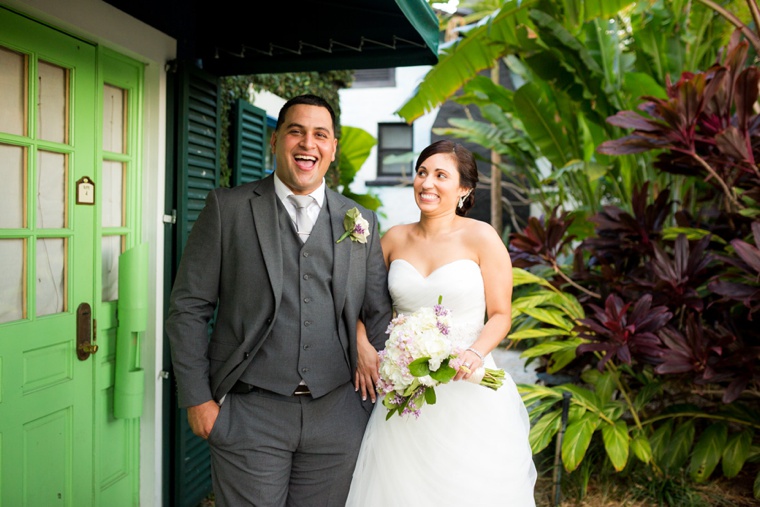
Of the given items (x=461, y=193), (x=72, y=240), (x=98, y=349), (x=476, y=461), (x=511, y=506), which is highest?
(x=461, y=193)

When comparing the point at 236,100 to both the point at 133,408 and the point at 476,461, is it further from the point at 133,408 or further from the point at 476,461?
the point at 476,461

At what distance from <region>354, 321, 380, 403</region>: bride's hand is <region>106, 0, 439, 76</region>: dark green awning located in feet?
5.13

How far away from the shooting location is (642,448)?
4.04 metres

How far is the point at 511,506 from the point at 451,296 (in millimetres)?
895

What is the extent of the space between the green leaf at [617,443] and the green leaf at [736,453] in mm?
654

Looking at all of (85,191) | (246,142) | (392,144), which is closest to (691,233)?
(246,142)

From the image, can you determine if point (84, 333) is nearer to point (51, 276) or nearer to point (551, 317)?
point (51, 276)

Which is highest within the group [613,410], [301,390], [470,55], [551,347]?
[470,55]

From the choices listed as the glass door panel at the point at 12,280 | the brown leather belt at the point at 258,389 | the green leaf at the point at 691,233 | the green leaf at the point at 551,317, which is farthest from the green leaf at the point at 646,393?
the glass door panel at the point at 12,280

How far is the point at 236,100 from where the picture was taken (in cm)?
436

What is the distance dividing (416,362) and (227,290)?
0.77 metres

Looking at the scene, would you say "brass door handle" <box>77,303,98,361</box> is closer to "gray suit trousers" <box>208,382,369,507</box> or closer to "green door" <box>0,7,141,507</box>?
"green door" <box>0,7,141,507</box>

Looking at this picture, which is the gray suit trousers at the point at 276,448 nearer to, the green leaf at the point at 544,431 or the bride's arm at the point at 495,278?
the bride's arm at the point at 495,278

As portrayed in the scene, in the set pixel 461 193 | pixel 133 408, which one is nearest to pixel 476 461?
pixel 461 193
